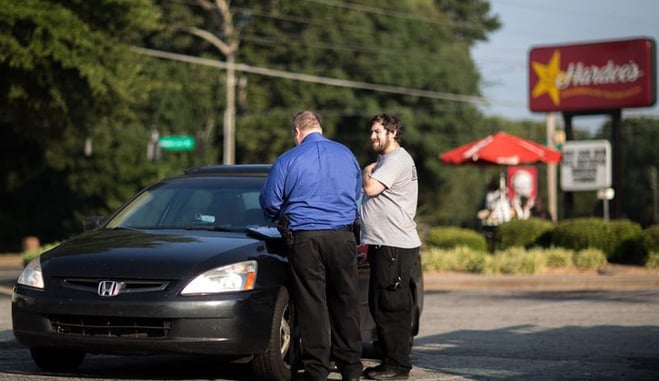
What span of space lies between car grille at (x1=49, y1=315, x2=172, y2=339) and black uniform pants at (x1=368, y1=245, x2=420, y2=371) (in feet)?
5.34

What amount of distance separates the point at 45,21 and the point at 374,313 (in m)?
17.2

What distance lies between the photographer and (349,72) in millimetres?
57094

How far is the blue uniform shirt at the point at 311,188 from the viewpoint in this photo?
7.93 m

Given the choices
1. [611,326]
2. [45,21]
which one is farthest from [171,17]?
[611,326]

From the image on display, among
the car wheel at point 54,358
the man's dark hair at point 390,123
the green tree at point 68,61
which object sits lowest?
the car wheel at point 54,358

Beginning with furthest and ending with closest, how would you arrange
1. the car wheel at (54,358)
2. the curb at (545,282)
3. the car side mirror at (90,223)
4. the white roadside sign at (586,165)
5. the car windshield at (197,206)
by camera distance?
the white roadside sign at (586,165) → the curb at (545,282) → the car side mirror at (90,223) → the car windshield at (197,206) → the car wheel at (54,358)

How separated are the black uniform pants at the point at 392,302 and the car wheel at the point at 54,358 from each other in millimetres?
2095

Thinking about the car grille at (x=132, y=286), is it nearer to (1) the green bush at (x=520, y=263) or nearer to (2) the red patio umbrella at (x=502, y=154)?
(1) the green bush at (x=520, y=263)

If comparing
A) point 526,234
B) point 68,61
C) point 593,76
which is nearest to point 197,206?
point 526,234

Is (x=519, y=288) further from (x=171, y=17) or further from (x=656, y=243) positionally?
(x=171, y=17)

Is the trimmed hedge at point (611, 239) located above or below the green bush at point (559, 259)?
above

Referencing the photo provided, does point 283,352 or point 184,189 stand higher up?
point 184,189

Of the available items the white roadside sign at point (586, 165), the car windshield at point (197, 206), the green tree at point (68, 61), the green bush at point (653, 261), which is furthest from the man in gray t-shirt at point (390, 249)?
the white roadside sign at point (586, 165)

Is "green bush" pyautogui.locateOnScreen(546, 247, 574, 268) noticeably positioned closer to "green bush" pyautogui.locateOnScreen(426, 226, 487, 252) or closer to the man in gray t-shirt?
"green bush" pyautogui.locateOnScreen(426, 226, 487, 252)
